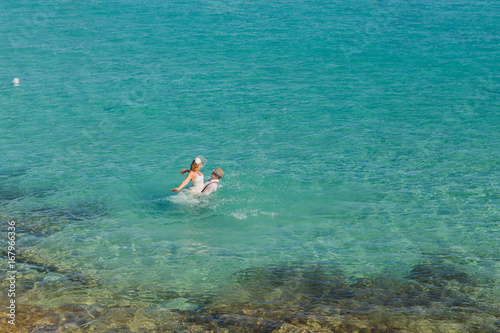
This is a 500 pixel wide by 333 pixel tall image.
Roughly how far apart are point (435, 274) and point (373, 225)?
282 cm

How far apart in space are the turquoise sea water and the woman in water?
525 mm

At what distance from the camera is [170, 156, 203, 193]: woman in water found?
14.0 meters

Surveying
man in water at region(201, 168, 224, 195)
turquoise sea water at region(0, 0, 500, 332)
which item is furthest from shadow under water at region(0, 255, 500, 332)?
man in water at region(201, 168, 224, 195)

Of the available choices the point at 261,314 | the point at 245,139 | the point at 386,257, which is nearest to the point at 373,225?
the point at 386,257

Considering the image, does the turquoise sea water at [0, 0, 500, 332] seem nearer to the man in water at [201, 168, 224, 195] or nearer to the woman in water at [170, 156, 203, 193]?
the man in water at [201, 168, 224, 195]

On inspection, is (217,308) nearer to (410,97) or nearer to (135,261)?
(135,261)

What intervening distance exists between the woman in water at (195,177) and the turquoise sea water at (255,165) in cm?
52

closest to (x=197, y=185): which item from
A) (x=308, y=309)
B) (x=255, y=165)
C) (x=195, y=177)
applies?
(x=195, y=177)

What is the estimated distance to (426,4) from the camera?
140 feet

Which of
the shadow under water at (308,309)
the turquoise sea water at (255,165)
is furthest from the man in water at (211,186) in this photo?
the shadow under water at (308,309)

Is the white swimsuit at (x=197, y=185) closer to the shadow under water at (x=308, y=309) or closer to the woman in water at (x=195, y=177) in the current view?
the woman in water at (x=195, y=177)

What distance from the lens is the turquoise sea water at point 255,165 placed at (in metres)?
10.1

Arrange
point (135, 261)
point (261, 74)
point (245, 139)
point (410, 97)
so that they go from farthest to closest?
point (261, 74) → point (410, 97) → point (245, 139) → point (135, 261)

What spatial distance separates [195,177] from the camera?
14242mm
